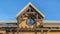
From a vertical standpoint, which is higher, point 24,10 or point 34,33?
point 24,10

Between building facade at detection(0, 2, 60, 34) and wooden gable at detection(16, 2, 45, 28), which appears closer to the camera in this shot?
building facade at detection(0, 2, 60, 34)

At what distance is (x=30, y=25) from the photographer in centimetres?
2438

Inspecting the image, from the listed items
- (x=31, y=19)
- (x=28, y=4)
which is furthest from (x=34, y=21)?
(x=28, y=4)

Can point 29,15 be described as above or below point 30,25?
above

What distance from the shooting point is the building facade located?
23719 mm

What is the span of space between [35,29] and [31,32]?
2.34ft

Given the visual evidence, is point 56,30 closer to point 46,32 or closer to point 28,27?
point 46,32

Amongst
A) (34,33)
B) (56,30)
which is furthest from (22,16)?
(56,30)

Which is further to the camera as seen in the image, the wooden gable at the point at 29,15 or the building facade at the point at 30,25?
the wooden gable at the point at 29,15

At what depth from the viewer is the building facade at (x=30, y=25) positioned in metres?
23.7

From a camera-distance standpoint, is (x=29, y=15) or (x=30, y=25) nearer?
(x=30, y=25)

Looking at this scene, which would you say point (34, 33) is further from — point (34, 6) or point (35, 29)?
point (34, 6)

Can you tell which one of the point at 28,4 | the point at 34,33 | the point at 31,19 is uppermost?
the point at 28,4

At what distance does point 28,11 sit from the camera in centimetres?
2428
